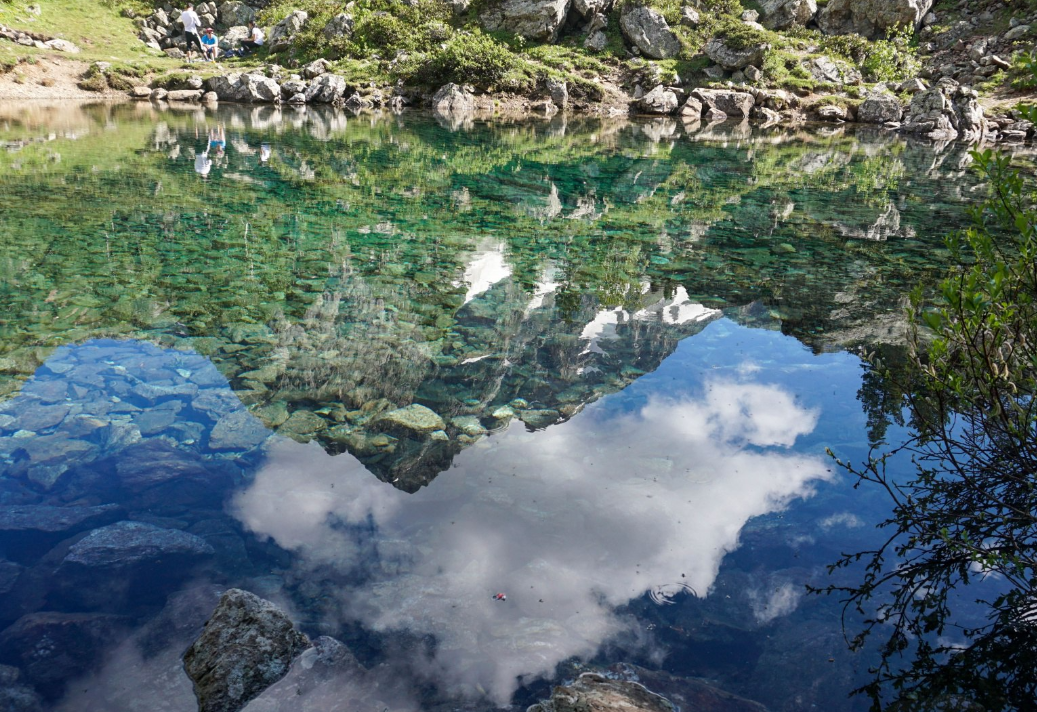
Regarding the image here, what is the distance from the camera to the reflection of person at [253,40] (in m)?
52.7

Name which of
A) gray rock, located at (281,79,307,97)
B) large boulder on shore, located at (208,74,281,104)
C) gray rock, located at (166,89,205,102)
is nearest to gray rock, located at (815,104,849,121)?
gray rock, located at (281,79,307,97)

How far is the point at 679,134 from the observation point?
120 feet

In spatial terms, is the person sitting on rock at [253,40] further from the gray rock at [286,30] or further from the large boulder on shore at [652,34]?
the large boulder on shore at [652,34]

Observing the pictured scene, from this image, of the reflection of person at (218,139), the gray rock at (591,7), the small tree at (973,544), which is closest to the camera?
the small tree at (973,544)

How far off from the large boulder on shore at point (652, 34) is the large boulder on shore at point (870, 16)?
13969 mm

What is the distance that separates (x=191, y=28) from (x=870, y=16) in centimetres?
5284

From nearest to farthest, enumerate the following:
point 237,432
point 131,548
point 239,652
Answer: point 239,652, point 131,548, point 237,432

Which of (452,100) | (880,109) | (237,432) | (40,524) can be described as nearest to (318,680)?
(40,524)

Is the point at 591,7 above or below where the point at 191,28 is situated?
above

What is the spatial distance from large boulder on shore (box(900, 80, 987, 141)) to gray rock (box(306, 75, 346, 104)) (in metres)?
37.0

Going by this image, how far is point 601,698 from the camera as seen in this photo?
159 inches

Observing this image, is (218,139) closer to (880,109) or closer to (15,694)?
(15,694)

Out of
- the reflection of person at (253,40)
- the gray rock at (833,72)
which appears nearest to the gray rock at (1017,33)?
the gray rock at (833,72)

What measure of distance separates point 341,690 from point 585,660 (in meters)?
1.66
